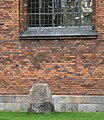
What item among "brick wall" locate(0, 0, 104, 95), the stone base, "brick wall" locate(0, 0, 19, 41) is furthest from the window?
the stone base

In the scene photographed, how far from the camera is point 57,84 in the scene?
1570cm

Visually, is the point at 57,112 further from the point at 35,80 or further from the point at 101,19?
the point at 101,19

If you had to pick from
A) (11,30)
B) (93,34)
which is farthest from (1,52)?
(93,34)

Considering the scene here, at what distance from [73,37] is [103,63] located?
129 cm

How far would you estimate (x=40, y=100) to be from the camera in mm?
14211

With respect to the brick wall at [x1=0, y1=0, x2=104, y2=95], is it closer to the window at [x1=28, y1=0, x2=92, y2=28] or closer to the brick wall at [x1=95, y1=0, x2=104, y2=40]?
the brick wall at [x1=95, y1=0, x2=104, y2=40]

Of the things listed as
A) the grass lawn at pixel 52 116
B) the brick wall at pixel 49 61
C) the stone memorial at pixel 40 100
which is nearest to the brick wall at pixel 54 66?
the brick wall at pixel 49 61

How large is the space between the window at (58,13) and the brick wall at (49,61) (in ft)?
1.81

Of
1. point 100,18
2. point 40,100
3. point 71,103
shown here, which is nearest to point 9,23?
point 100,18

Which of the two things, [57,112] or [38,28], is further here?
[38,28]

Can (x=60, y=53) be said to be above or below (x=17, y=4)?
below

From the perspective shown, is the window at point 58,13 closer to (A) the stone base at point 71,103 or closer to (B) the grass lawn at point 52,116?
(A) the stone base at point 71,103

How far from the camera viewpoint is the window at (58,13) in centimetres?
1623

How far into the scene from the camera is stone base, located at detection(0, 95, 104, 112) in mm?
15492
